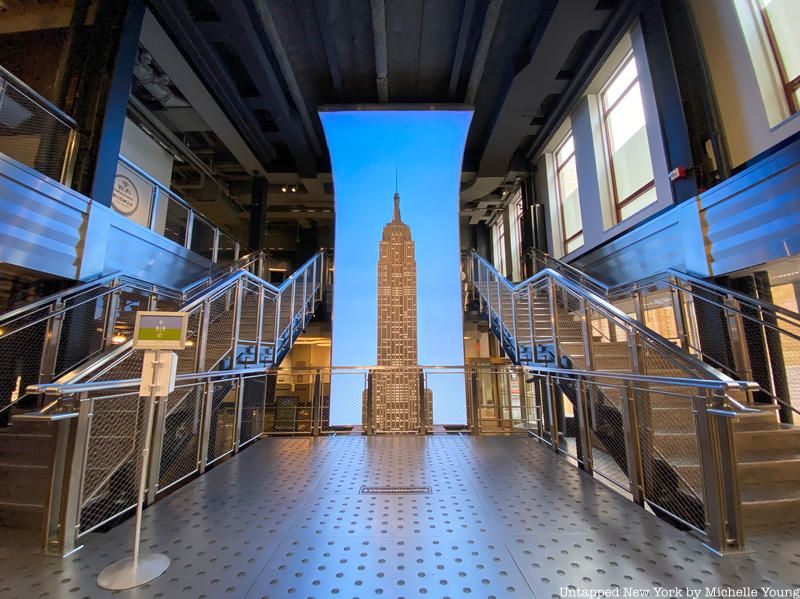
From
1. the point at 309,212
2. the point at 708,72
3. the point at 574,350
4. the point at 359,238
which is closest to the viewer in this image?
the point at 708,72

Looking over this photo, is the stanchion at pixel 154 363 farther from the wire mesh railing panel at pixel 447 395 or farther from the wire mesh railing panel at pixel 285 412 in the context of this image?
the wire mesh railing panel at pixel 447 395

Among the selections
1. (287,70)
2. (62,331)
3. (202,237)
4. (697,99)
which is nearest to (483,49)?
(697,99)

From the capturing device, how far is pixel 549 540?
1894 mm

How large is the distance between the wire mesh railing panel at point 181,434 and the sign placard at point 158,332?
1.39m

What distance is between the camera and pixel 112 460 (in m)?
2.59

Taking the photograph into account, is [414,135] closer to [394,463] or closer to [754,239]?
[754,239]

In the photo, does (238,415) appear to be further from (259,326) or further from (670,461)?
(670,461)

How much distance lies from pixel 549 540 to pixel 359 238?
19.2ft

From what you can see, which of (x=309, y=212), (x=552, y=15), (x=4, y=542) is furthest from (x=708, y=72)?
(x=309, y=212)

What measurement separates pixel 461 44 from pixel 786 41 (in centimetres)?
413

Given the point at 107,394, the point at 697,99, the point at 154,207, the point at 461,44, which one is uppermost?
the point at 461,44

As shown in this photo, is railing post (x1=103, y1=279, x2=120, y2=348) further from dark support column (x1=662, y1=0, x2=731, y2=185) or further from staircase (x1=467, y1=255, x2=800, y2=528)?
dark support column (x1=662, y1=0, x2=731, y2=185)

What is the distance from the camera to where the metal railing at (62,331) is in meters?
3.35

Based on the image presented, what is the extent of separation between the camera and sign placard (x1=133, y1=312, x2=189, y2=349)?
5.80ft
